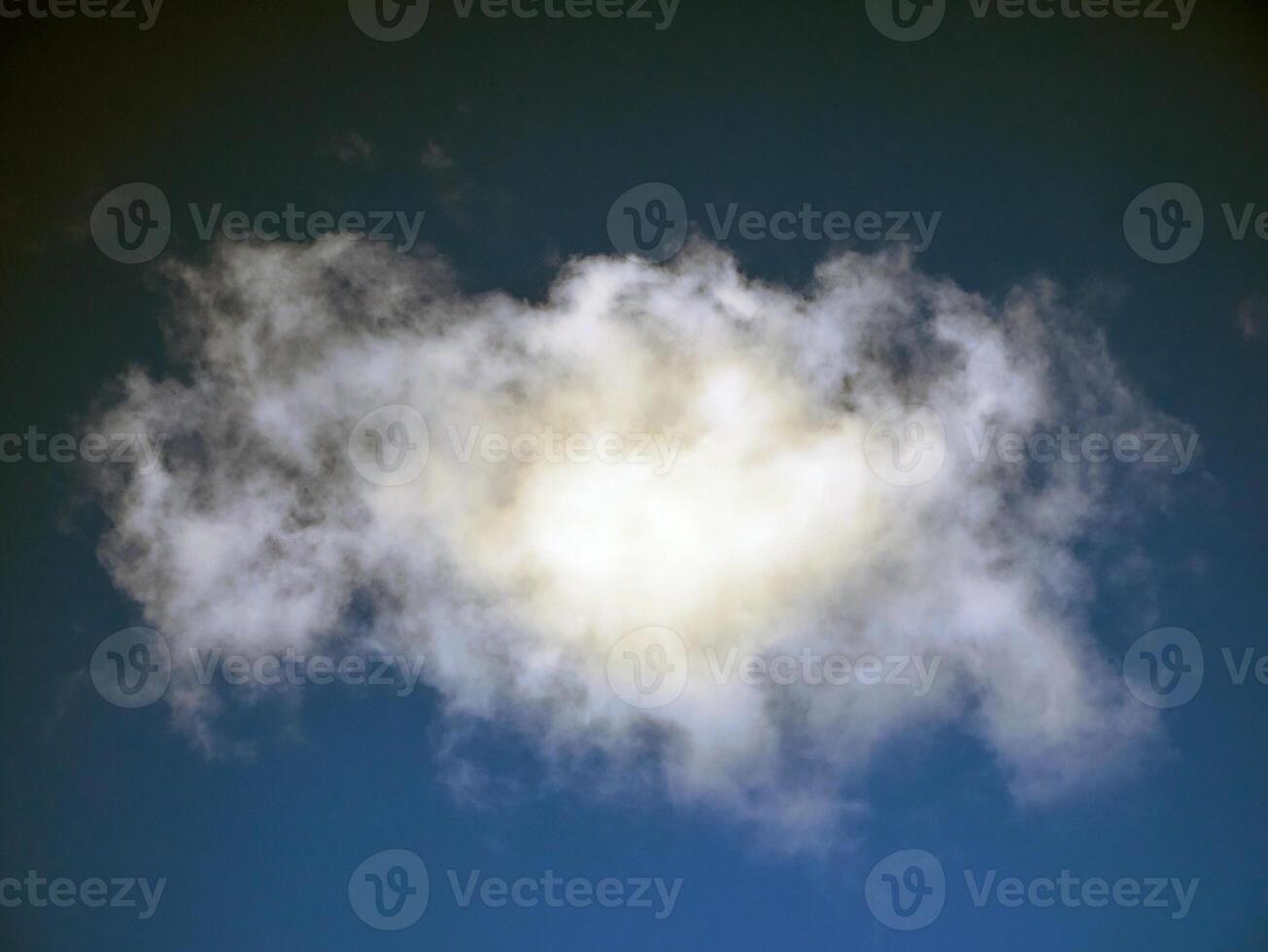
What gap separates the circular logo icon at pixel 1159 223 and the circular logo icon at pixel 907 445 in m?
1.42

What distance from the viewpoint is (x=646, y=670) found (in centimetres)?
625

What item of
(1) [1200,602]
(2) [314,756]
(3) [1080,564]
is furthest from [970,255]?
(2) [314,756]

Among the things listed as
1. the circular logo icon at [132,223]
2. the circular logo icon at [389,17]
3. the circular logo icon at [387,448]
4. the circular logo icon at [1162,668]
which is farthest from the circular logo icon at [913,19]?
the circular logo icon at [132,223]

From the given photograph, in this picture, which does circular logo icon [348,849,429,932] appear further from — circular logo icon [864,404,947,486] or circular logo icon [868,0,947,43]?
circular logo icon [868,0,947,43]

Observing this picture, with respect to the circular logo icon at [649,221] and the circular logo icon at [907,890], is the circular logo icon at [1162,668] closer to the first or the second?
the circular logo icon at [907,890]

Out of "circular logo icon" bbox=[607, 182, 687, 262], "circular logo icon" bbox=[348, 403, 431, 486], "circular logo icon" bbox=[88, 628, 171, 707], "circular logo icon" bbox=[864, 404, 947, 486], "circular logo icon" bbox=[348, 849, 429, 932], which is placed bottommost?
"circular logo icon" bbox=[348, 849, 429, 932]

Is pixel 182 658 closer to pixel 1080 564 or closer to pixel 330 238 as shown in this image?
pixel 330 238

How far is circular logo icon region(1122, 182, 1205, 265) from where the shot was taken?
6.39 metres

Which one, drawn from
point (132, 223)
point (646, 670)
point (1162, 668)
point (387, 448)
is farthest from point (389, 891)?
point (1162, 668)

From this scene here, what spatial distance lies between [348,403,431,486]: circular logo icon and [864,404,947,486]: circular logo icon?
2334 millimetres

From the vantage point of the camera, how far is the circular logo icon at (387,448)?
20.5 ft

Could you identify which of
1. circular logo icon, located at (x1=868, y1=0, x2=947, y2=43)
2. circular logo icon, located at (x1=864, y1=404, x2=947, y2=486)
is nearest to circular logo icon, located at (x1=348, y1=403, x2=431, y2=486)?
circular logo icon, located at (x1=864, y1=404, x2=947, y2=486)

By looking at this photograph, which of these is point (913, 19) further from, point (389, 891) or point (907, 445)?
point (389, 891)

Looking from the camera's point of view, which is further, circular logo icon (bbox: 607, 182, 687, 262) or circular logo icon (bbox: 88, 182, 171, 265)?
circular logo icon (bbox: 607, 182, 687, 262)
